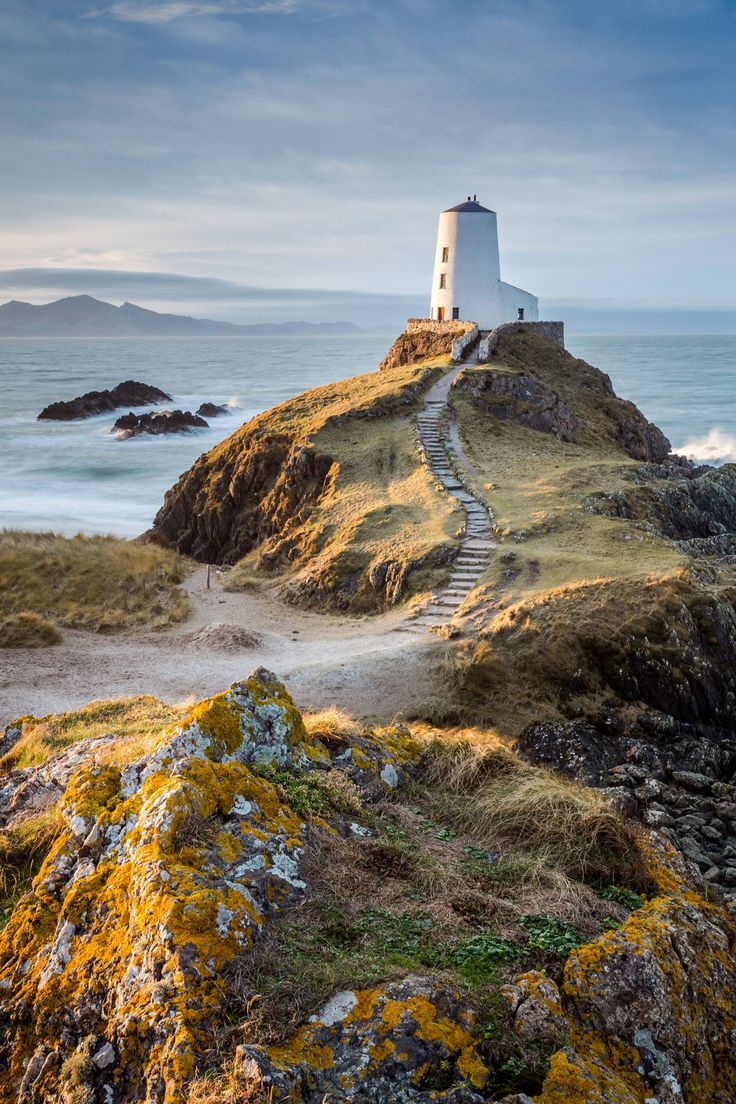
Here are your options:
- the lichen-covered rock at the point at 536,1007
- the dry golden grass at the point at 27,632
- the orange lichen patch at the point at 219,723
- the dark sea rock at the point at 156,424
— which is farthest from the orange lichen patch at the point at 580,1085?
the dark sea rock at the point at 156,424

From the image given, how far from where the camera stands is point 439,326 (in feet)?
131

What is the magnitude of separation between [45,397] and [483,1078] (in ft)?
320

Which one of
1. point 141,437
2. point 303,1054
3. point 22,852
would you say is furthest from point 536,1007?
point 141,437

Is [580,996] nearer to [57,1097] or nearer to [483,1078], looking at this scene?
[483,1078]

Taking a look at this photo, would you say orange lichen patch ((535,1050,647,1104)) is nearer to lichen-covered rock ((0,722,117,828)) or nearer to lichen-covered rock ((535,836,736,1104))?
lichen-covered rock ((535,836,736,1104))

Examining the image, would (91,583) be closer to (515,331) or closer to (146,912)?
(146,912)

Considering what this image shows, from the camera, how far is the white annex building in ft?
137

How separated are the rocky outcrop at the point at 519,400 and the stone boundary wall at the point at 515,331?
284 centimetres

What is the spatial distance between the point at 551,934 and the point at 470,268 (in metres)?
40.9

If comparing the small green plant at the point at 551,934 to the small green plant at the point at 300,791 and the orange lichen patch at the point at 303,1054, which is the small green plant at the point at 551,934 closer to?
the orange lichen patch at the point at 303,1054

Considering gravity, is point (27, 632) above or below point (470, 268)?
below

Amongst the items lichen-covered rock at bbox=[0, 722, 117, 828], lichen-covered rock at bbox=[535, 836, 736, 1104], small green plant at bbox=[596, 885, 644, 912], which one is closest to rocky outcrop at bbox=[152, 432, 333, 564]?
lichen-covered rock at bbox=[0, 722, 117, 828]

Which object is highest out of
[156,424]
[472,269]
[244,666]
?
A: [472,269]

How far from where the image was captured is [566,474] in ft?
83.3
